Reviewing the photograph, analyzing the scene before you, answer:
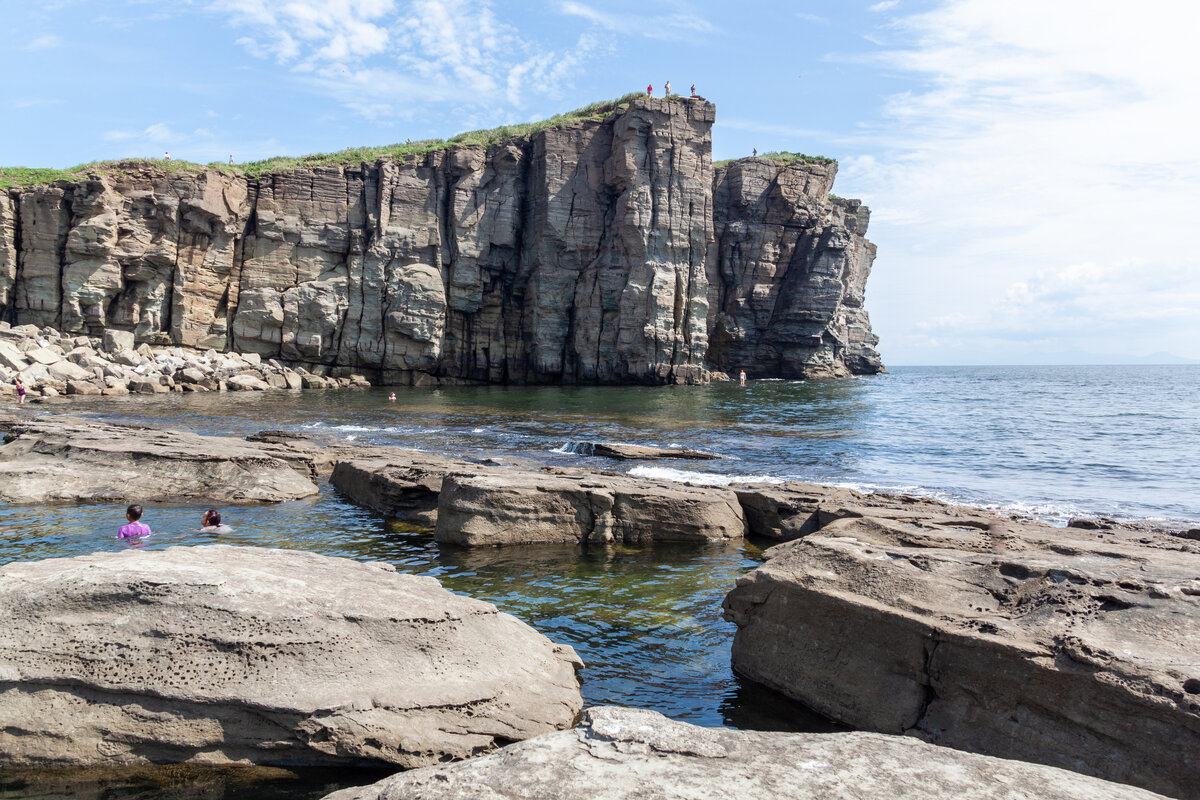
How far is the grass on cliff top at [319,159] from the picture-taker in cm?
4984

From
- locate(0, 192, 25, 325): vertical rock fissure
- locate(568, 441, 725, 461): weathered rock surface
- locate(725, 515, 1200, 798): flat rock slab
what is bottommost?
locate(568, 441, 725, 461): weathered rock surface

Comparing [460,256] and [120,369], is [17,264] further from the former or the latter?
[460,256]

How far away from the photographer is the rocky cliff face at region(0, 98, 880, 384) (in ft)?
162

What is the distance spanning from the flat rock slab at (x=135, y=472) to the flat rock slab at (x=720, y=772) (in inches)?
499

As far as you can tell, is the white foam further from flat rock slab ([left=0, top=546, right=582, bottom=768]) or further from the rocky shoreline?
flat rock slab ([left=0, top=546, right=582, bottom=768])

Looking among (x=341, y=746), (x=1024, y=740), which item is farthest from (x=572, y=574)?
(x=1024, y=740)

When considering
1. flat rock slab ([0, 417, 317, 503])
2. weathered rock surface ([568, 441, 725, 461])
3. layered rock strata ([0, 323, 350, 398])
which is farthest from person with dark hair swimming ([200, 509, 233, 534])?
layered rock strata ([0, 323, 350, 398])

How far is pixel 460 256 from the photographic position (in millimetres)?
58656

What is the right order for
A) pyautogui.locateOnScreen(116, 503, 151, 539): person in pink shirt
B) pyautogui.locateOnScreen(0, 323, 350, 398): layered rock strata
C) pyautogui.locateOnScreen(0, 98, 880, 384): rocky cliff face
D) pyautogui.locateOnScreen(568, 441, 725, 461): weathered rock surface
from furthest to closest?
1. pyautogui.locateOnScreen(0, 98, 880, 384): rocky cliff face
2. pyautogui.locateOnScreen(0, 323, 350, 398): layered rock strata
3. pyautogui.locateOnScreen(568, 441, 725, 461): weathered rock surface
4. pyautogui.locateOnScreen(116, 503, 151, 539): person in pink shirt

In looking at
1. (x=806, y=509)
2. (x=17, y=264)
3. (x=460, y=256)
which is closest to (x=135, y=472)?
(x=806, y=509)

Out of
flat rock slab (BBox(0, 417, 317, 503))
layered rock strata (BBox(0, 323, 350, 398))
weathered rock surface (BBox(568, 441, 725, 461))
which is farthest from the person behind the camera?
layered rock strata (BBox(0, 323, 350, 398))

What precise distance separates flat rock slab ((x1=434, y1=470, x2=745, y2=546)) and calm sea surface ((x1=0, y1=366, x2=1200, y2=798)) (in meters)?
0.39

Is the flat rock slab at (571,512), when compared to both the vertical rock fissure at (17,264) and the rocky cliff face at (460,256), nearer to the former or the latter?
the rocky cliff face at (460,256)

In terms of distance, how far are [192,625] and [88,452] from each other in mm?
12330
